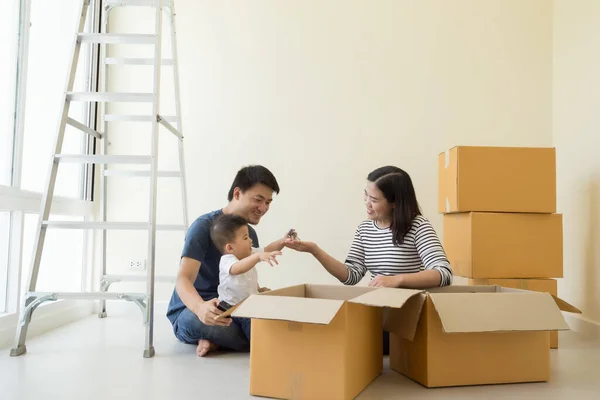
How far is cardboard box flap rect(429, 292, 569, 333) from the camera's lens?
5.06 feet

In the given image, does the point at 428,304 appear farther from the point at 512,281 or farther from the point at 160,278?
the point at 160,278

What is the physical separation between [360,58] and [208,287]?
5.74 ft

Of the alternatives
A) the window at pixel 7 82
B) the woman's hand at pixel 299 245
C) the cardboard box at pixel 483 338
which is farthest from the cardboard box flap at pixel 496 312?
the window at pixel 7 82

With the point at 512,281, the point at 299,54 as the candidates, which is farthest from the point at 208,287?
the point at 299,54

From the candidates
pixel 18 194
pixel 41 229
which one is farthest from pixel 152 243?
pixel 18 194

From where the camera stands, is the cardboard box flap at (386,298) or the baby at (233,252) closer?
the cardboard box flap at (386,298)

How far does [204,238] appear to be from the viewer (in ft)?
6.93

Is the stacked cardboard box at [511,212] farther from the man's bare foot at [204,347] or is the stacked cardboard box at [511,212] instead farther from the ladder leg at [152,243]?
the ladder leg at [152,243]

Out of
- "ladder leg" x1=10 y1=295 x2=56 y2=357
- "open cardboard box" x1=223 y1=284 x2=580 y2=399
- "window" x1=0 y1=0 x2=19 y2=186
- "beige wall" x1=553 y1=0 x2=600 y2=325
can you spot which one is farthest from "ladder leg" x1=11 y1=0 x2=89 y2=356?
"beige wall" x1=553 y1=0 x2=600 y2=325

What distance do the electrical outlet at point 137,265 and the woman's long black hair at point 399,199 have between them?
1.68 metres

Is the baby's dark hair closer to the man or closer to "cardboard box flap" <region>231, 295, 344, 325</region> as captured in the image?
the man

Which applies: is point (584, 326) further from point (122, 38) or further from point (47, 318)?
point (47, 318)

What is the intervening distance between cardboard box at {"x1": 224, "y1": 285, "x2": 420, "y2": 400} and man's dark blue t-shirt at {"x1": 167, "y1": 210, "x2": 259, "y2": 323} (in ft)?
2.08

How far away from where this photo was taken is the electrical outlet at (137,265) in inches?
124
